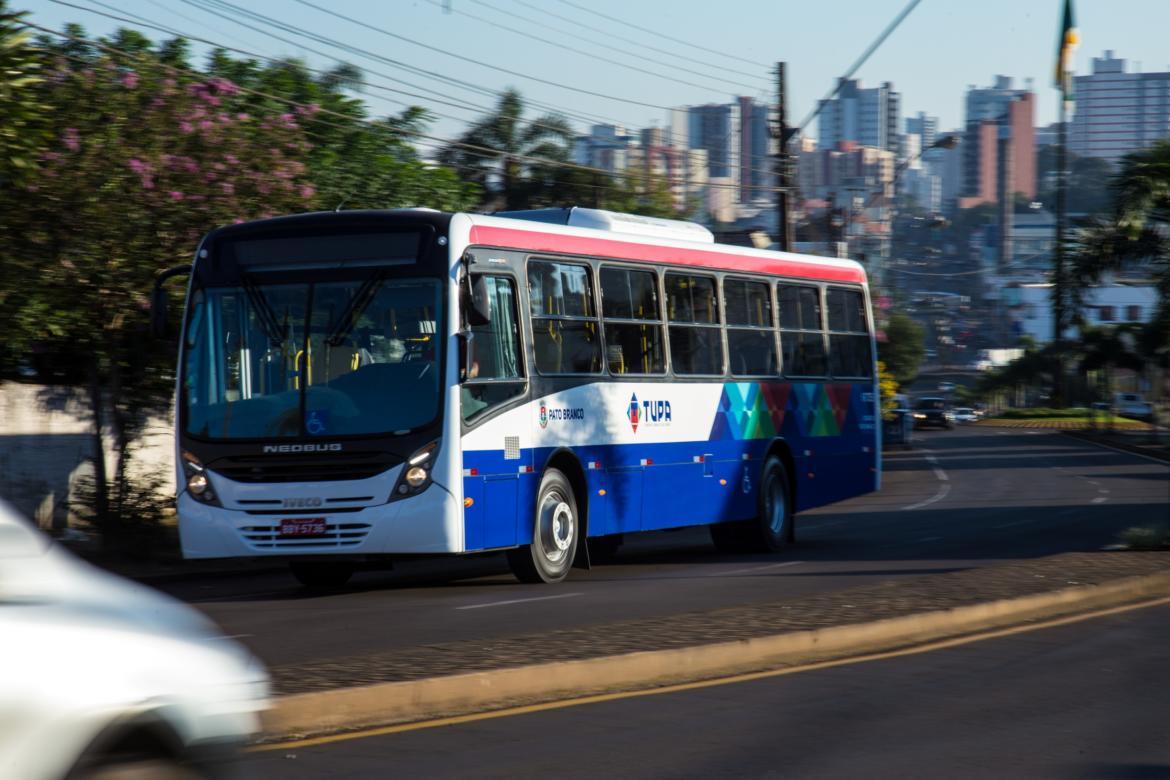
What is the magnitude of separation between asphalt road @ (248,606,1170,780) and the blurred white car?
83.2 inches

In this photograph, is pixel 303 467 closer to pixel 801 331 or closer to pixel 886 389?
pixel 801 331

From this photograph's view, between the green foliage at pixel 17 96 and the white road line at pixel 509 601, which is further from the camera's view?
the green foliage at pixel 17 96

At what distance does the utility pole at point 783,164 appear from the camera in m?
31.4

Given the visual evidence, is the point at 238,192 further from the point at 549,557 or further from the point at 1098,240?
the point at 1098,240

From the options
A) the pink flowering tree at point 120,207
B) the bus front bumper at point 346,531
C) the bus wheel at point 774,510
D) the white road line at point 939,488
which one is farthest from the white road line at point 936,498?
the bus front bumper at point 346,531

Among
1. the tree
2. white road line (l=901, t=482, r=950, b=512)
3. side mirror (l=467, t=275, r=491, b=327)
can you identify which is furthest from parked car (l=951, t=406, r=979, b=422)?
side mirror (l=467, t=275, r=491, b=327)

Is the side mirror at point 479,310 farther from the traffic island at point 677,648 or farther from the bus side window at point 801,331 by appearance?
the bus side window at point 801,331

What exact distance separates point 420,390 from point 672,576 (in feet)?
12.9

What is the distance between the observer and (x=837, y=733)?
26.4 ft

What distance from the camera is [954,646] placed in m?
11.2

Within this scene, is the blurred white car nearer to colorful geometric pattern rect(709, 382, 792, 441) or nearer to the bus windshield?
the bus windshield

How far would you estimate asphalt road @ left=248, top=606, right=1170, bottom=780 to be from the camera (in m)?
7.21

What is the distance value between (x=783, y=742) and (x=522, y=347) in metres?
7.79

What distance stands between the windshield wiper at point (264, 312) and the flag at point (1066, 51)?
2089 cm
